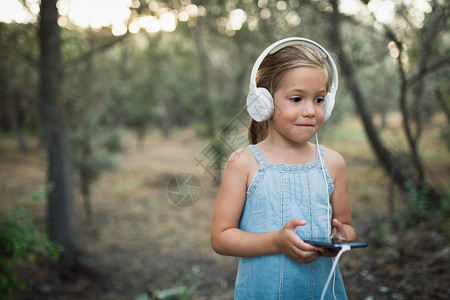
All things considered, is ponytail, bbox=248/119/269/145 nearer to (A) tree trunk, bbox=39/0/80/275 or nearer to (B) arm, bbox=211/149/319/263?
(B) arm, bbox=211/149/319/263

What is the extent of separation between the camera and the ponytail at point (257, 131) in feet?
5.57

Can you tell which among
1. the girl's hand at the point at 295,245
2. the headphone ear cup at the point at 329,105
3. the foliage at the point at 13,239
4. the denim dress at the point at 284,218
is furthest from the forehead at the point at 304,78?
the foliage at the point at 13,239

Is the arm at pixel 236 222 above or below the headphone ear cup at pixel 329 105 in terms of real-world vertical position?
below

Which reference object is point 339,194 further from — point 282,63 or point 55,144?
point 55,144

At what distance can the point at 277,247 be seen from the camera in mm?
1279

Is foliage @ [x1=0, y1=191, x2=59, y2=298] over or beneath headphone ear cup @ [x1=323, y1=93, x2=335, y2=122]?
beneath

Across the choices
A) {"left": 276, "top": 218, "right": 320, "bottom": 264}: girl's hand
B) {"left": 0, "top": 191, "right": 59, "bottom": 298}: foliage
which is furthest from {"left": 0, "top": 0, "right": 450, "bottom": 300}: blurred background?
{"left": 276, "top": 218, "right": 320, "bottom": 264}: girl's hand

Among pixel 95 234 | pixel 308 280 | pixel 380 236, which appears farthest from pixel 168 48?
pixel 308 280

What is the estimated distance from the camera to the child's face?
4.38 feet

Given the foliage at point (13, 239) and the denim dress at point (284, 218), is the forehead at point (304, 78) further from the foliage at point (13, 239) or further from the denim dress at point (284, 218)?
the foliage at point (13, 239)

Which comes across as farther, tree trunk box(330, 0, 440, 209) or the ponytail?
tree trunk box(330, 0, 440, 209)

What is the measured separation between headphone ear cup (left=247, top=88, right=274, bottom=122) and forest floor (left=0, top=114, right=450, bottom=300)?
706 mm

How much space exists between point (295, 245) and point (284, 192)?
0.28 m

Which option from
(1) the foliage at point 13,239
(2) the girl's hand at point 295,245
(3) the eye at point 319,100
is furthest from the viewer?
(1) the foliage at point 13,239
